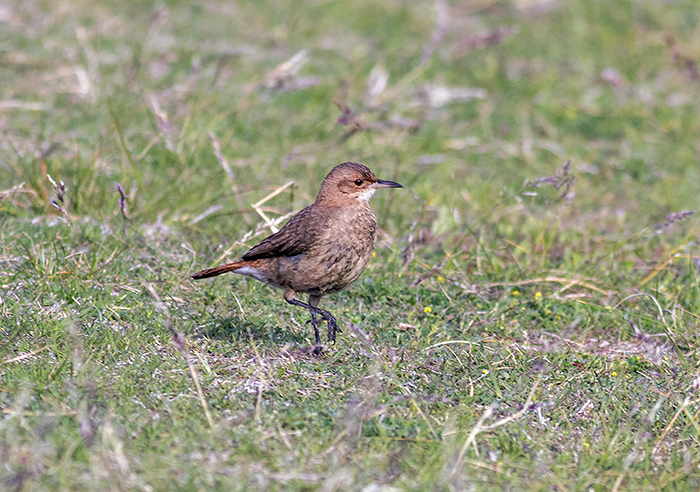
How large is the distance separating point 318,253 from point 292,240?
0.19 meters

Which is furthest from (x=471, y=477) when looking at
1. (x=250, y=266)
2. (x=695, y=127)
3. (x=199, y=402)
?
(x=695, y=127)

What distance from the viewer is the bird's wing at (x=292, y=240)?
16.2 feet

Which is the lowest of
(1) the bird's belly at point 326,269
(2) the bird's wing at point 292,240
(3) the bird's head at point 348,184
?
(1) the bird's belly at point 326,269

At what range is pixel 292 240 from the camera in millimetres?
4957

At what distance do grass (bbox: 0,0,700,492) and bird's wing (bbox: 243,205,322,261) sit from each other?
1.41ft

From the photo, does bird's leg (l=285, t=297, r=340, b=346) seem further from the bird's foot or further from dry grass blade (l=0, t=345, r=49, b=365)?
dry grass blade (l=0, t=345, r=49, b=365)

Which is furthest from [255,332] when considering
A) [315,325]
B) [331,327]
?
[331,327]

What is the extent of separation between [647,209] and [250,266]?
13.6 ft

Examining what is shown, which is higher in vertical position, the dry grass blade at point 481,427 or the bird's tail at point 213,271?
the bird's tail at point 213,271

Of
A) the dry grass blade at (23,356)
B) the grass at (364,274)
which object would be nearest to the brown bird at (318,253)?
the grass at (364,274)

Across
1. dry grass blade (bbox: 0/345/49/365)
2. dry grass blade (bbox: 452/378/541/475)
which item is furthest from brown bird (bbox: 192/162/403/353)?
dry grass blade (bbox: 452/378/541/475)

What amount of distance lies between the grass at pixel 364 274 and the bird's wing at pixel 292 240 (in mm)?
428

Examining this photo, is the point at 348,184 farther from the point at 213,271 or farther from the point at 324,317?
the point at 213,271

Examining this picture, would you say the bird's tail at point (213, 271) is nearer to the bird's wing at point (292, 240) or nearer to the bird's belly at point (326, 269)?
the bird's wing at point (292, 240)
